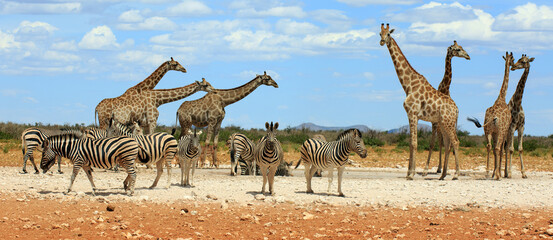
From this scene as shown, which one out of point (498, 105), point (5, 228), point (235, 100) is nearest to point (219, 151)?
point (235, 100)

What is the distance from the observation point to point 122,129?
651 inches

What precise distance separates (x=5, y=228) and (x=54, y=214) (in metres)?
0.99

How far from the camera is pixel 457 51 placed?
1920 cm

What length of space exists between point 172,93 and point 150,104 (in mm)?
1008

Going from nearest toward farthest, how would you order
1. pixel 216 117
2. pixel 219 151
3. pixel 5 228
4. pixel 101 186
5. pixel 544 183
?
pixel 5 228, pixel 101 186, pixel 544 183, pixel 216 117, pixel 219 151

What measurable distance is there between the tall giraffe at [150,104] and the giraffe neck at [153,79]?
64 cm

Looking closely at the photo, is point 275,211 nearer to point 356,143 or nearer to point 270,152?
point 270,152

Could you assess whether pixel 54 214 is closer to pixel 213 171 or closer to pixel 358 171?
pixel 213 171

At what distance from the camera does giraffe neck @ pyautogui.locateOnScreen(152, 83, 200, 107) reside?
824 inches

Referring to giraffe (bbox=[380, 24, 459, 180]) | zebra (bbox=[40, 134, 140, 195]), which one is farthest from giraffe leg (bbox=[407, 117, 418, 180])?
zebra (bbox=[40, 134, 140, 195])

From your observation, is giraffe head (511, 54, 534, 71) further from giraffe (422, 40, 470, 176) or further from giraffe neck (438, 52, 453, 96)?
giraffe neck (438, 52, 453, 96)

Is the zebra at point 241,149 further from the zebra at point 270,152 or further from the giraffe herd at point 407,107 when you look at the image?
the zebra at point 270,152

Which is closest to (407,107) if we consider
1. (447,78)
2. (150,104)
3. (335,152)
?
(447,78)

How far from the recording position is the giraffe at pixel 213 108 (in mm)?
21031
